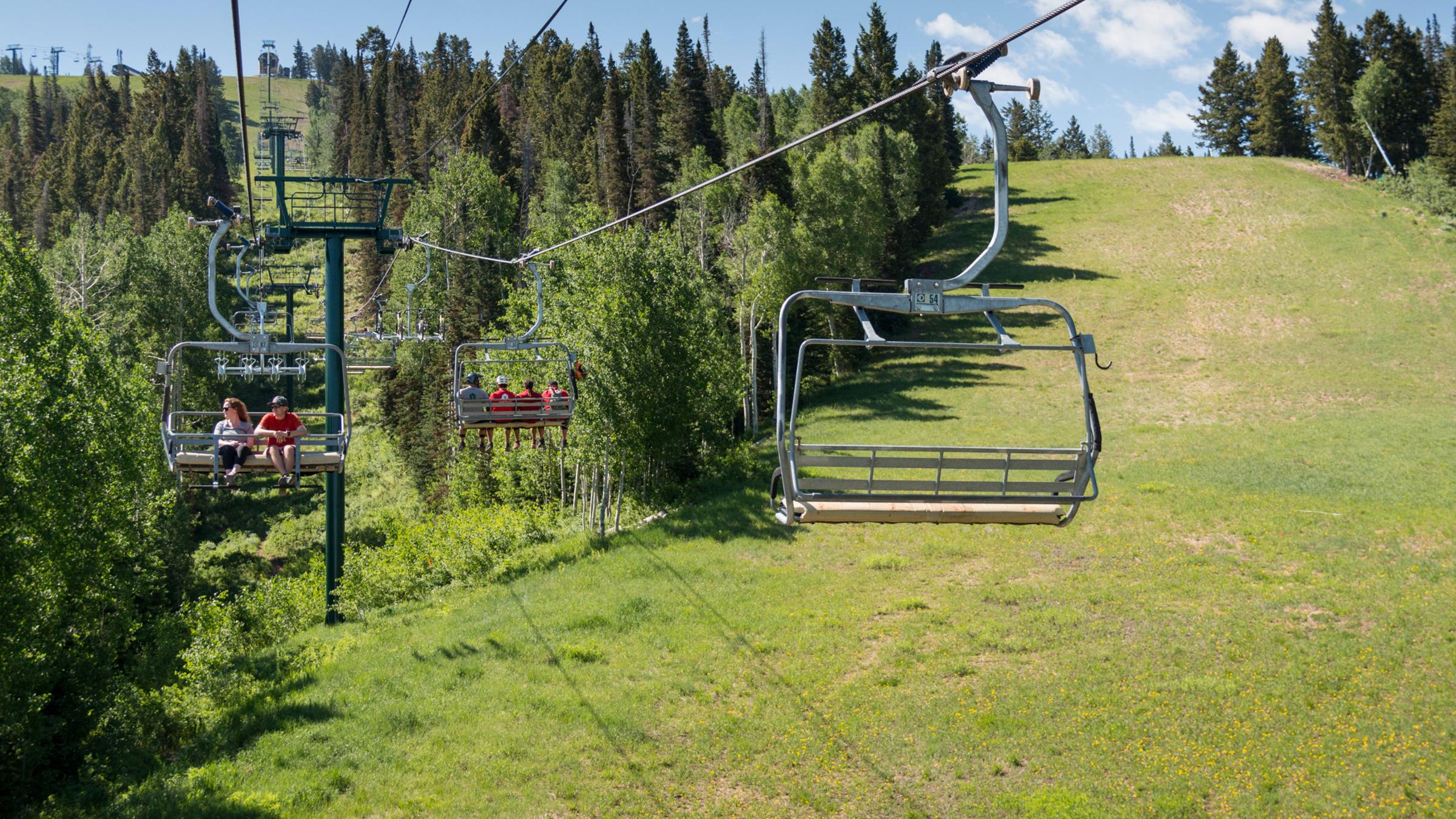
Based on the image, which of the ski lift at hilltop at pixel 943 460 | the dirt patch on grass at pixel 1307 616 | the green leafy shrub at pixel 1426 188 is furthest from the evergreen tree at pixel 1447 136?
the ski lift at hilltop at pixel 943 460

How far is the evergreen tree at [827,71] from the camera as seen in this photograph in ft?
248

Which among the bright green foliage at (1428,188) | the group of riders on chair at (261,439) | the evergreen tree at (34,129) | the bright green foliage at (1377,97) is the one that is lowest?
the group of riders on chair at (261,439)

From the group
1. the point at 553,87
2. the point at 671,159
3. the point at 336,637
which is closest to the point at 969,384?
the point at 671,159

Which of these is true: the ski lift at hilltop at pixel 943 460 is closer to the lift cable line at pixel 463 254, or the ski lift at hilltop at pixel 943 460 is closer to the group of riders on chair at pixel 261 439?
the lift cable line at pixel 463 254

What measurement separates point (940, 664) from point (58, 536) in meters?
22.0

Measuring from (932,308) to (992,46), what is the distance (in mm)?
2383

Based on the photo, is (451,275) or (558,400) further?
(451,275)

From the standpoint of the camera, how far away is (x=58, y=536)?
83.1 feet

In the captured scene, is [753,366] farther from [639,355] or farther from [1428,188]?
[1428,188]

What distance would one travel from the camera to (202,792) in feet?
64.2

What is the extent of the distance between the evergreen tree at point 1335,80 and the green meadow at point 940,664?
63.9 metres

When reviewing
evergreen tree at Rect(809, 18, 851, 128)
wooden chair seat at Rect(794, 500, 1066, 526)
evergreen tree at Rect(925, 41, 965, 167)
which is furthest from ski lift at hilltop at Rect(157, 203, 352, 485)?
evergreen tree at Rect(925, 41, 965, 167)

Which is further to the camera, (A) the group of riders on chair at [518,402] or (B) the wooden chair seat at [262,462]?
(A) the group of riders on chair at [518,402]

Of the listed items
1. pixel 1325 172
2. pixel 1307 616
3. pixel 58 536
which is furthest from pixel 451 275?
pixel 1325 172
